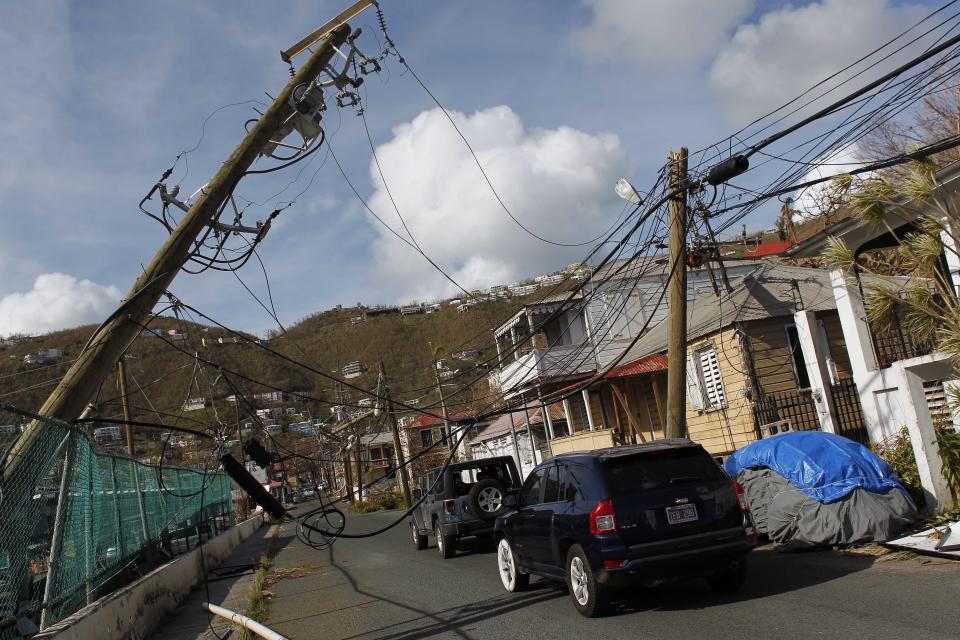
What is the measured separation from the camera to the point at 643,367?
22.5 m

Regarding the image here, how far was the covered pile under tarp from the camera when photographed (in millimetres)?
10164

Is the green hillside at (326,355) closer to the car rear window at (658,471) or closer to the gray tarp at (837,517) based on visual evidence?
the gray tarp at (837,517)

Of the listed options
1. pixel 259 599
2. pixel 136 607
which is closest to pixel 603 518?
pixel 136 607

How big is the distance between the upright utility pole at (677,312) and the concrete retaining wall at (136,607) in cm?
701

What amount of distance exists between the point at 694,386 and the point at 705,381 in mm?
567

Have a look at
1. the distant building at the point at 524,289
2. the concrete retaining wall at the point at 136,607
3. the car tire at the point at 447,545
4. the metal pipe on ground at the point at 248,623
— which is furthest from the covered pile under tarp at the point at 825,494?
the distant building at the point at 524,289

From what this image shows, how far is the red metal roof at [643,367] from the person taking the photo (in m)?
22.2

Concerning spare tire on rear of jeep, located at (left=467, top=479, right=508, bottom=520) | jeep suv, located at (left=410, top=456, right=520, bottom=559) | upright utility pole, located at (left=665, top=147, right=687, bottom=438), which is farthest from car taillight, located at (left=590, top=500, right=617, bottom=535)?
spare tire on rear of jeep, located at (left=467, top=479, right=508, bottom=520)

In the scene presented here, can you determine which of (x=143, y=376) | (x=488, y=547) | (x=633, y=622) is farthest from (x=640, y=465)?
(x=143, y=376)

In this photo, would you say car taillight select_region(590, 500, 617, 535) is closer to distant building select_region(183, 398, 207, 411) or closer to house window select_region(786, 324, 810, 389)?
distant building select_region(183, 398, 207, 411)

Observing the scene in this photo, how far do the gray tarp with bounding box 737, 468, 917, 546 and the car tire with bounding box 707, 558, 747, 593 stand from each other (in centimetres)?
234

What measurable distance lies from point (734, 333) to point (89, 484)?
14.7 m

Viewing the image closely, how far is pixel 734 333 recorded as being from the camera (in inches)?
750

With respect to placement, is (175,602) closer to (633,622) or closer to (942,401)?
(633,622)
